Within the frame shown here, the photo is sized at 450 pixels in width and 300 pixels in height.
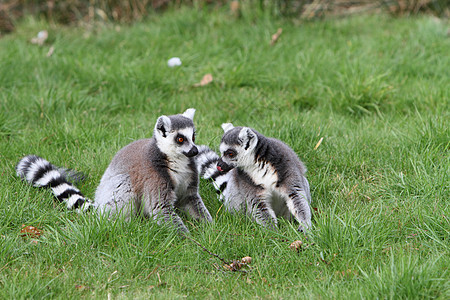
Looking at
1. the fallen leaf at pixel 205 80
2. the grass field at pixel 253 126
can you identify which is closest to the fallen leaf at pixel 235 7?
the grass field at pixel 253 126

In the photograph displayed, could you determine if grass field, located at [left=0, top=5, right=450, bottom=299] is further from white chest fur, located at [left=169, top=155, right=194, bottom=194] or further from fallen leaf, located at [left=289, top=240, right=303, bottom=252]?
white chest fur, located at [left=169, top=155, right=194, bottom=194]

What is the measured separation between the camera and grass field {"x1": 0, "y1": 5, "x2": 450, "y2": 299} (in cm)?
291

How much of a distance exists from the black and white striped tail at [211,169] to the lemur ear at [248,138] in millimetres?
511

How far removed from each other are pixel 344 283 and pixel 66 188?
84.2 inches

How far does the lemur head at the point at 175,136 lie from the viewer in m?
3.55

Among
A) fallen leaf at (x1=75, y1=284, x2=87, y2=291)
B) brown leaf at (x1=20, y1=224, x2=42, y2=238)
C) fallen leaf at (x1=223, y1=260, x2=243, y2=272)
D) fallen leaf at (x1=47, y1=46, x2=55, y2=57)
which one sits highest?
fallen leaf at (x1=47, y1=46, x2=55, y2=57)

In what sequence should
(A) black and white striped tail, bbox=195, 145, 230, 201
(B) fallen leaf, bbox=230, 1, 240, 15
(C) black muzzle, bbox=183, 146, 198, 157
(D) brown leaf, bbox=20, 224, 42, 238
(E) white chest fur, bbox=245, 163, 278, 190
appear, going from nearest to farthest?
(D) brown leaf, bbox=20, 224, 42, 238 → (C) black muzzle, bbox=183, 146, 198, 157 → (E) white chest fur, bbox=245, 163, 278, 190 → (A) black and white striped tail, bbox=195, 145, 230, 201 → (B) fallen leaf, bbox=230, 1, 240, 15

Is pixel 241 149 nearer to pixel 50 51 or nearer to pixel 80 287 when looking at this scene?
pixel 80 287

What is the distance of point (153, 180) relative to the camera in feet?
11.7

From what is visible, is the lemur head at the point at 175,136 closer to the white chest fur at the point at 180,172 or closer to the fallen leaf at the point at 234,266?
the white chest fur at the point at 180,172

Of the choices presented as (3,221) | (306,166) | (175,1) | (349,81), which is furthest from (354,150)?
(175,1)

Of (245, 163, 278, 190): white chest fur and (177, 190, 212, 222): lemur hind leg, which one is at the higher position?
(245, 163, 278, 190): white chest fur

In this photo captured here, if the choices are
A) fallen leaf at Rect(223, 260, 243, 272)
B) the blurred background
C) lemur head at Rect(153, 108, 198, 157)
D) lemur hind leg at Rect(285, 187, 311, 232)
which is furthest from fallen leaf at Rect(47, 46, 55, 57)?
fallen leaf at Rect(223, 260, 243, 272)

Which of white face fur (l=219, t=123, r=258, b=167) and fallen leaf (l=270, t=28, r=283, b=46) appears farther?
fallen leaf (l=270, t=28, r=283, b=46)
